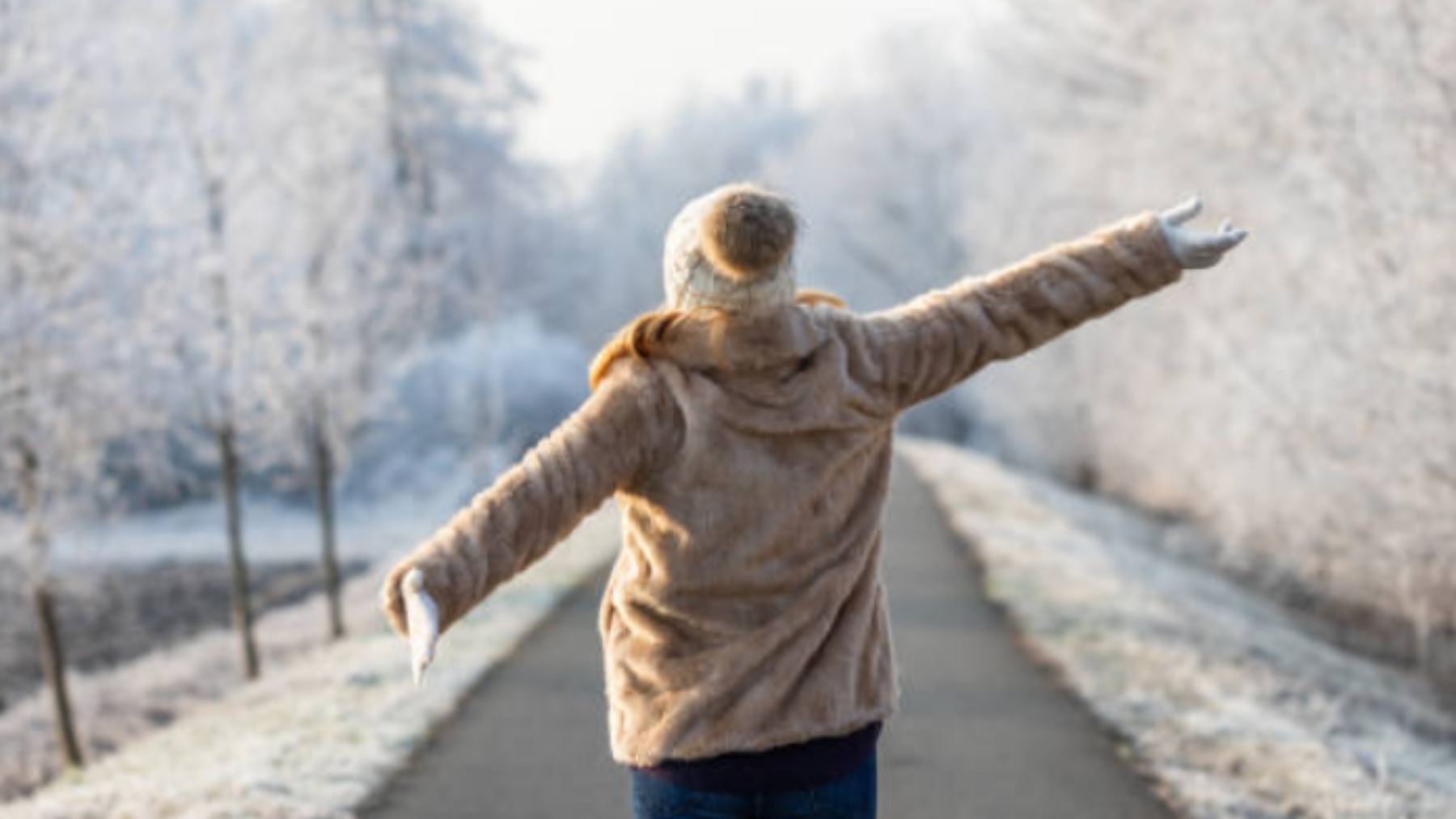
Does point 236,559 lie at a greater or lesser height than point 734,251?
lesser

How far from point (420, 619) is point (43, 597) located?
787 cm

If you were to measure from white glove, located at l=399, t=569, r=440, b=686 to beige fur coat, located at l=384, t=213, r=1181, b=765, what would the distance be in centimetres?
3

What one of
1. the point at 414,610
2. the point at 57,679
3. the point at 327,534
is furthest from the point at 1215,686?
the point at 327,534

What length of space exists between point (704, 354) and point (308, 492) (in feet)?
82.0

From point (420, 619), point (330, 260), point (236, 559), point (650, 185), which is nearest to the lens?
point (420, 619)

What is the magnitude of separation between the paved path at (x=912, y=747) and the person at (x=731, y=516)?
2.97m

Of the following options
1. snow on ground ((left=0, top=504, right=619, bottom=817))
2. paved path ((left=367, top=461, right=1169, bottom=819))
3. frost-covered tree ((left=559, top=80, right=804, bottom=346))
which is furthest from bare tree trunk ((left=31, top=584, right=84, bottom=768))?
frost-covered tree ((left=559, top=80, right=804, bottom=346))

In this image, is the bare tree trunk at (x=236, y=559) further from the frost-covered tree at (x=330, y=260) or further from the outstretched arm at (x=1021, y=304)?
the outstretched arm at (x=1021, y=304)

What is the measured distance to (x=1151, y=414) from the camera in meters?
22.0

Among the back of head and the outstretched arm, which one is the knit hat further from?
the outstretched arm

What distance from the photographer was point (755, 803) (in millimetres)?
2717

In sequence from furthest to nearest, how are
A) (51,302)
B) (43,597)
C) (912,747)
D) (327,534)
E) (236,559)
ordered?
(327,534)
(236,559)
(43,597)
(51,302)
(912,747)

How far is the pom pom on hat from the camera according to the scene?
267 centimetres

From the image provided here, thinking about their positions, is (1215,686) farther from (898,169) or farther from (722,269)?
(898,169)
